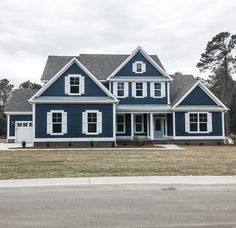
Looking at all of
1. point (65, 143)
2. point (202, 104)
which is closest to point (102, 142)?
point (65, 143)

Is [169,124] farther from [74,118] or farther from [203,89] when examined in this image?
[74,118]

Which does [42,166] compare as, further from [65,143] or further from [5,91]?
[5,91]

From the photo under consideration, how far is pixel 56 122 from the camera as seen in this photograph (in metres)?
30.0

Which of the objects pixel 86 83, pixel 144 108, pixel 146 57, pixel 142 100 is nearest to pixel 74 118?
pixel 86 83

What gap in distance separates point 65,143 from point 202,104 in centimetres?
1243

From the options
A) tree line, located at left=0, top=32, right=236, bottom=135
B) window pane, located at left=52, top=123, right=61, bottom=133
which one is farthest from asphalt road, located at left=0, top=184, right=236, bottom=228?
tree line, located at left=0, top=32, right=236, bottom=135

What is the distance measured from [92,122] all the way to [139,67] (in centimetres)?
736

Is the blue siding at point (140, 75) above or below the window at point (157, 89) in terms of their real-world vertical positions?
above

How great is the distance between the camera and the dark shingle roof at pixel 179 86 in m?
34.0

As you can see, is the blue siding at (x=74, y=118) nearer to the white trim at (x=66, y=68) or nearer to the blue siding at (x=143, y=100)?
the white trim at (x=66, y=68)

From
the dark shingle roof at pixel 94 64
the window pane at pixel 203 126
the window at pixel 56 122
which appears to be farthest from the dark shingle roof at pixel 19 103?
the window pane at pixel 203 126

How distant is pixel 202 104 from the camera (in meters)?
33.4

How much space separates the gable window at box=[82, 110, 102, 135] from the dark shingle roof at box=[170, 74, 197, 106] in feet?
24.4

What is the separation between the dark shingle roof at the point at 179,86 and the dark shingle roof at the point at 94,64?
8.14ft
